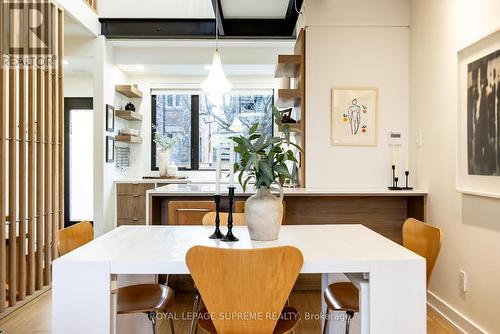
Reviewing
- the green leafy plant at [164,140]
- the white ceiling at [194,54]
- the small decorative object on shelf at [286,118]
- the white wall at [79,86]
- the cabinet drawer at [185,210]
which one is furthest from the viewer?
the white wall at [79,86]

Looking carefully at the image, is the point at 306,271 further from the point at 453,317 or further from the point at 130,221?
the point at 130,221

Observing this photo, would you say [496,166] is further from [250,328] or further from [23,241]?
[23,241]

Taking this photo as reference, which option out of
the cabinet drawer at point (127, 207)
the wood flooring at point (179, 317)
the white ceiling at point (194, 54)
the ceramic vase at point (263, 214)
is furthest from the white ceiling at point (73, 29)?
the ceramic vase at point (263, 214)

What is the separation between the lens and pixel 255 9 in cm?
445

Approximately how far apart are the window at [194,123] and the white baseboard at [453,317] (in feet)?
12.4

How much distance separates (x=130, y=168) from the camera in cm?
593

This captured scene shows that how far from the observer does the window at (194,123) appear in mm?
6168

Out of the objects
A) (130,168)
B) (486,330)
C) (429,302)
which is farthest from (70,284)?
(130,168)

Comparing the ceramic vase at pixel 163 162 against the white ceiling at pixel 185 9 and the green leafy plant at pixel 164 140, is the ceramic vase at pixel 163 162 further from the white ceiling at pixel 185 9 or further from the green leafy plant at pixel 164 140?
the white ceiling at pixel 185 9

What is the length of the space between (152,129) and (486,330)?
16.4ft

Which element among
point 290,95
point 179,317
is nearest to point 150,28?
point 290,95

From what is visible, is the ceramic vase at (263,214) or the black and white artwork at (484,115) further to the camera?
the black and white artwork at (484,115)

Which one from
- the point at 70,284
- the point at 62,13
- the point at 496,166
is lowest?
the point at 70,284

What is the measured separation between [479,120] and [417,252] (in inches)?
39.8
